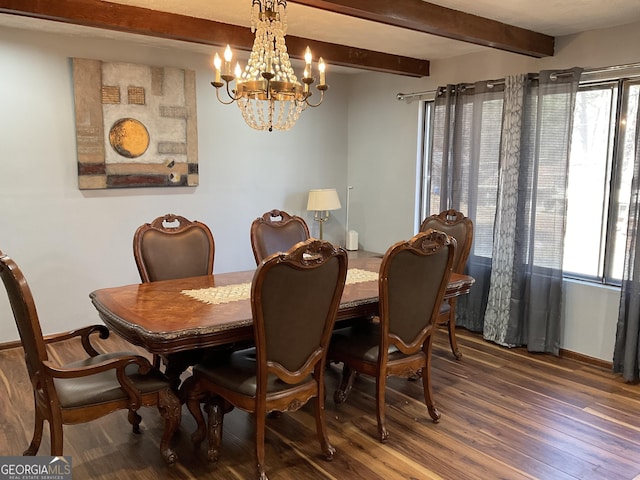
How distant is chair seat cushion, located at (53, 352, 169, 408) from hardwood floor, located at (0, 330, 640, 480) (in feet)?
1.32

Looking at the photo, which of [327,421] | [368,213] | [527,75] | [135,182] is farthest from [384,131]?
[327,421]

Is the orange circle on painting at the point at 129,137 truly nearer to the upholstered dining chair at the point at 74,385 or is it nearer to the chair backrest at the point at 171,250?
the chair backrest at the point at 171,250

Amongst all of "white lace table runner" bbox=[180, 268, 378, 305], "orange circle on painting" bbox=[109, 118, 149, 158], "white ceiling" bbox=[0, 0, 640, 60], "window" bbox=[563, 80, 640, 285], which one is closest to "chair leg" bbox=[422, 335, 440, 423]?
"white lace table runner" bbox=[180, 268, 378, 305]

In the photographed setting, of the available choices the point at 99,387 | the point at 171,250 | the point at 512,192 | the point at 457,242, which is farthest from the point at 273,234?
the point at 512,192

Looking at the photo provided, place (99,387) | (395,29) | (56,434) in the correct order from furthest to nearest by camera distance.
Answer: (395,29), (99,387), (56,434)

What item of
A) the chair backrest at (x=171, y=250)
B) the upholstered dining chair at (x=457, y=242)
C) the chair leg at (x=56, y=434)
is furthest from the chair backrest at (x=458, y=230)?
the chair leg at (x=56, y=434)

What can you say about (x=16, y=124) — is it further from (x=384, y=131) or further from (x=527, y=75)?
(x=527, y=75)

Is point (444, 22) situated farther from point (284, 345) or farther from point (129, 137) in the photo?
point (129, 137)

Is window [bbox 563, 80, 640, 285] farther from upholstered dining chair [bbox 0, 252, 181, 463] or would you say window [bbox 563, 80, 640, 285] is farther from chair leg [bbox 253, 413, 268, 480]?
upholstered dining chair [bbox 0, 252, 181, 463]

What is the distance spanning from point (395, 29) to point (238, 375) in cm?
260

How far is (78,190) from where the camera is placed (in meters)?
4.05

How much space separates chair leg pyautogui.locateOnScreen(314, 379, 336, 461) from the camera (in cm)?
245

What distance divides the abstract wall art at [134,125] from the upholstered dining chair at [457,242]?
213 cm

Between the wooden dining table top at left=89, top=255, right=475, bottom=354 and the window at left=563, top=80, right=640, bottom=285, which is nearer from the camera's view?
the wooden dining table top at left=89, top=255, right=475, bottom=354
